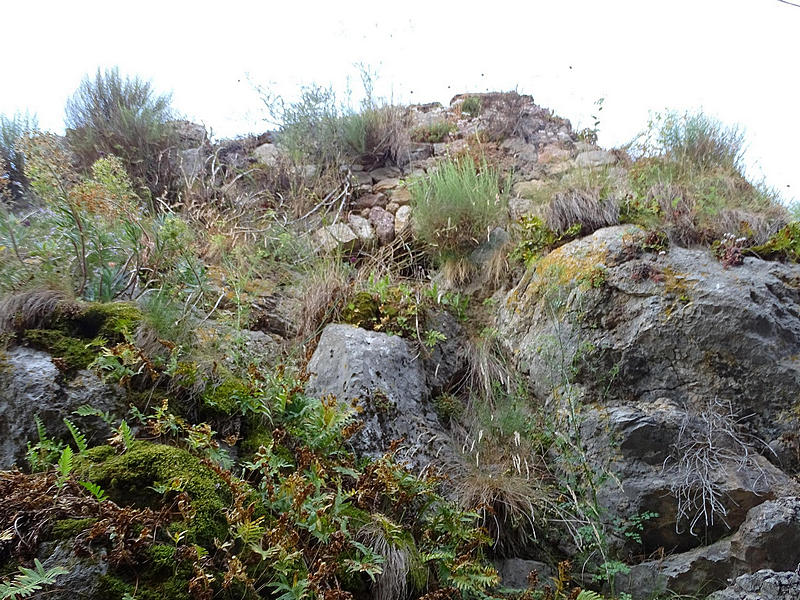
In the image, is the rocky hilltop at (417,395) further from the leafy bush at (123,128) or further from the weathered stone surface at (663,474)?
the leafy bush at (123,128)

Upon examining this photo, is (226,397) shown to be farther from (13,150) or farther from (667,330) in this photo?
(13,150)

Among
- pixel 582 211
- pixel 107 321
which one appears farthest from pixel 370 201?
pixel 107 321

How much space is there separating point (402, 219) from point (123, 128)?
3.32 meters

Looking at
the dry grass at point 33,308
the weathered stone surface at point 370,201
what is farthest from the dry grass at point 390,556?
the weathered stone surface at point 370,201

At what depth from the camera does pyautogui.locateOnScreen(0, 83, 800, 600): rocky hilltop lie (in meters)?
1.86

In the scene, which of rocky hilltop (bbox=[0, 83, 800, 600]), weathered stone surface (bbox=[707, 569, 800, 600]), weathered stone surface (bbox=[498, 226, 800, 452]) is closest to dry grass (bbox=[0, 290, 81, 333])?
rocky hilltop (bbox=[0, 83, 800, 600])

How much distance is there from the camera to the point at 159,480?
1900 millimetres

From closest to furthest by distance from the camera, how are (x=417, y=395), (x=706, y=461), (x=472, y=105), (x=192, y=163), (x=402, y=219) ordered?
(x=706, y=461), (x=417, y=395), (x=402, y=219), (x=192, y=163), (x=472, y=105)

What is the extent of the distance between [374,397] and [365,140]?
12.6 ft

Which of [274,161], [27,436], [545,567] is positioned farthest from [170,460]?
[274,161]

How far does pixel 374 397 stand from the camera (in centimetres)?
299

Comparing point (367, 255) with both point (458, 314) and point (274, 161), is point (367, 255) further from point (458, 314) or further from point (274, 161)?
point (274, 161)

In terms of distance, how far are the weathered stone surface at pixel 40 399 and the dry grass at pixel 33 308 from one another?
16cm

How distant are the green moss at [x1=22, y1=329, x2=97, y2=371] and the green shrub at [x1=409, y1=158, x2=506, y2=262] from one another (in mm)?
2664
